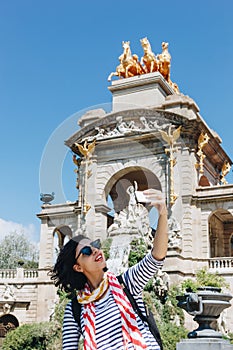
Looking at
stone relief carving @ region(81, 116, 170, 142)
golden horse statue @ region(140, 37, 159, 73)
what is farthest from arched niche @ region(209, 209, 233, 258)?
golden horse statue @ region(140, 37, 159, 73)

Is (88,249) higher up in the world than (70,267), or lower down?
higher up

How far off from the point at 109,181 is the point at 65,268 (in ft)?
84.8

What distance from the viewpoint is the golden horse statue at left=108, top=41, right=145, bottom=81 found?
32688 mm

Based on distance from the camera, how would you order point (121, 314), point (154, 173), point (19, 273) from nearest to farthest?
point (121, 314) < point (154, 173) < point (19, 273)

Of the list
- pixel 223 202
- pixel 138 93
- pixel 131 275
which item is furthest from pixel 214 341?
pixel 138 93

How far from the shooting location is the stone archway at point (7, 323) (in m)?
30.3

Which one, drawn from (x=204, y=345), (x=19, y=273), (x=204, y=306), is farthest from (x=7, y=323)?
(x=204, y=345)

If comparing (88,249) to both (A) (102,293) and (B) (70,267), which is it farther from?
(A) (102,293)

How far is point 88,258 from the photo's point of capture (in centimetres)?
348

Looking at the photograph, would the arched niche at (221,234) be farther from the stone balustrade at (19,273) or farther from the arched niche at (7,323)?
the arched niche at (7,323)

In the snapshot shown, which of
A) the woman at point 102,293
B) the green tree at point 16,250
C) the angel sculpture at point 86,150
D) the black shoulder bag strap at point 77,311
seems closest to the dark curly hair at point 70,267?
the woman at point 102,293

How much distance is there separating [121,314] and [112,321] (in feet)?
0.26

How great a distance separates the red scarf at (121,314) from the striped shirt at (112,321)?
3 cm

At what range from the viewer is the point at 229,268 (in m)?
25.4
